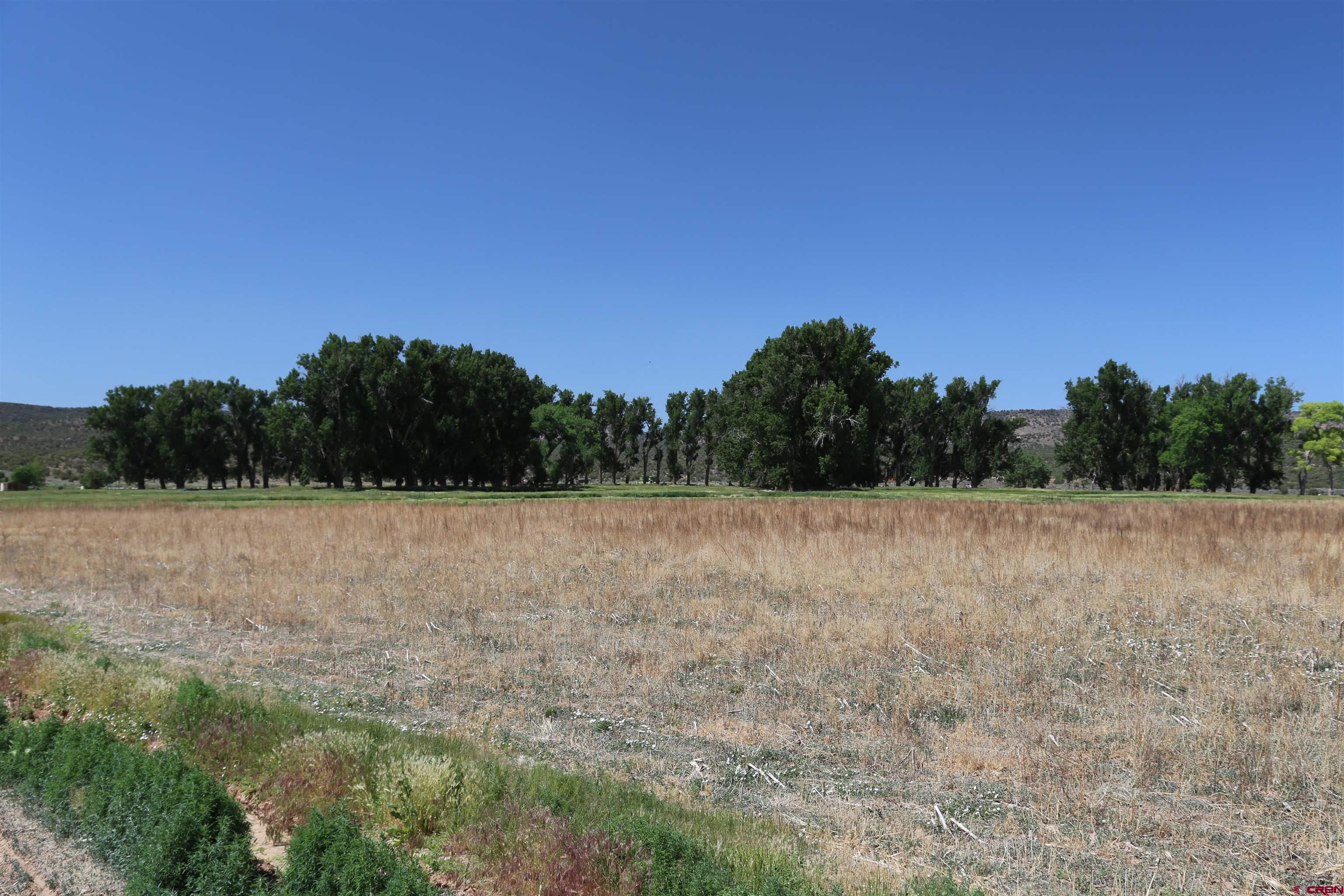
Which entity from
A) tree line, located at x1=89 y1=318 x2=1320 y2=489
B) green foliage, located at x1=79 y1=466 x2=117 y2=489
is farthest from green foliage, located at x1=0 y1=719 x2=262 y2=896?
green foliage, located at x1=79 y1=466 x2=117 y2=489

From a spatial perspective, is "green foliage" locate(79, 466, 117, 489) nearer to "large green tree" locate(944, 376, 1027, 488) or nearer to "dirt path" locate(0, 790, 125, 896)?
"dirt path" locate(0, 790, 125, 896)

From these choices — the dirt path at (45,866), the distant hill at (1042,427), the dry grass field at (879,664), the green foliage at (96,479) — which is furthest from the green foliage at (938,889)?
the distant hill at (1042,427)

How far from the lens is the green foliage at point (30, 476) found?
7469 cm

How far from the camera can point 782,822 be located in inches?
229

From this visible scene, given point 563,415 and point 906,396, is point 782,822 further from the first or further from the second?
point 906,396

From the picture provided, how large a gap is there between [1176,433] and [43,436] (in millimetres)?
171043

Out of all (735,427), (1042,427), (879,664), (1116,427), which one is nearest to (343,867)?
(879,664)

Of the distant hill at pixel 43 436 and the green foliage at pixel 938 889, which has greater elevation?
the distant hill at pixel 43 436

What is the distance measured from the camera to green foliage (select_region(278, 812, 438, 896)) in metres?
4.80

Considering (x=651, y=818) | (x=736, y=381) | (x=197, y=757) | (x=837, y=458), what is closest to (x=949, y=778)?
(x=651, y=818)

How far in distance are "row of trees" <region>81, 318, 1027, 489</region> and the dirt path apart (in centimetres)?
6204

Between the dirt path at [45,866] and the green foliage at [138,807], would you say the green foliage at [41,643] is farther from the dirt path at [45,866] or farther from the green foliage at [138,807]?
the dirt path at [45,866]

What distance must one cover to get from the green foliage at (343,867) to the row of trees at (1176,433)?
97.9 m

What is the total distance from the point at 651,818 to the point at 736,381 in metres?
87.5
